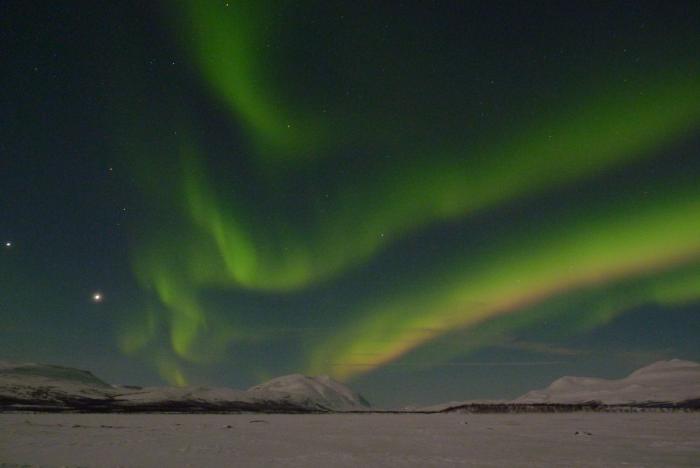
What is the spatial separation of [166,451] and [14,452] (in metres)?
7.62

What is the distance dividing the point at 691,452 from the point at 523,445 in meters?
9.87

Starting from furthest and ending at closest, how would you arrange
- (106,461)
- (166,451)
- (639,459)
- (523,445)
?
1. (523,445)
2. (166,451)
3. (639,459)
4. (106,461)

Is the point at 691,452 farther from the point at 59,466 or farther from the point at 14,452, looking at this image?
the point at 14,452

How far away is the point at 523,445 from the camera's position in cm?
3441

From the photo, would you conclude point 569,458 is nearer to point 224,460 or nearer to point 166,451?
point 224,460

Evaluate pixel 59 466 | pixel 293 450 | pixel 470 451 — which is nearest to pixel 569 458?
pixel 470 451

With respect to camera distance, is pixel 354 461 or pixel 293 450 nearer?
pixel 354 461

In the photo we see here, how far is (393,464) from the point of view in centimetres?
2323

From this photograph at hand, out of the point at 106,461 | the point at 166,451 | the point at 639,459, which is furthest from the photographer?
the point at 166,451

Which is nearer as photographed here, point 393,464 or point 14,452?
point 393,464

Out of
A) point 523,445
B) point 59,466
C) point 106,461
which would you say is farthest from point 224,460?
point 523,445

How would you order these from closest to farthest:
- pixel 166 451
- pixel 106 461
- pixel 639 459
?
pixel 106 461, pixel 639 459, pixel 166 451

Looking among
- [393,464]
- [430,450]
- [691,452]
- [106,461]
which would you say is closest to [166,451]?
[106,461]

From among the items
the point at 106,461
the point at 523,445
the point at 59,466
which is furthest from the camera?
the point at 523,445
